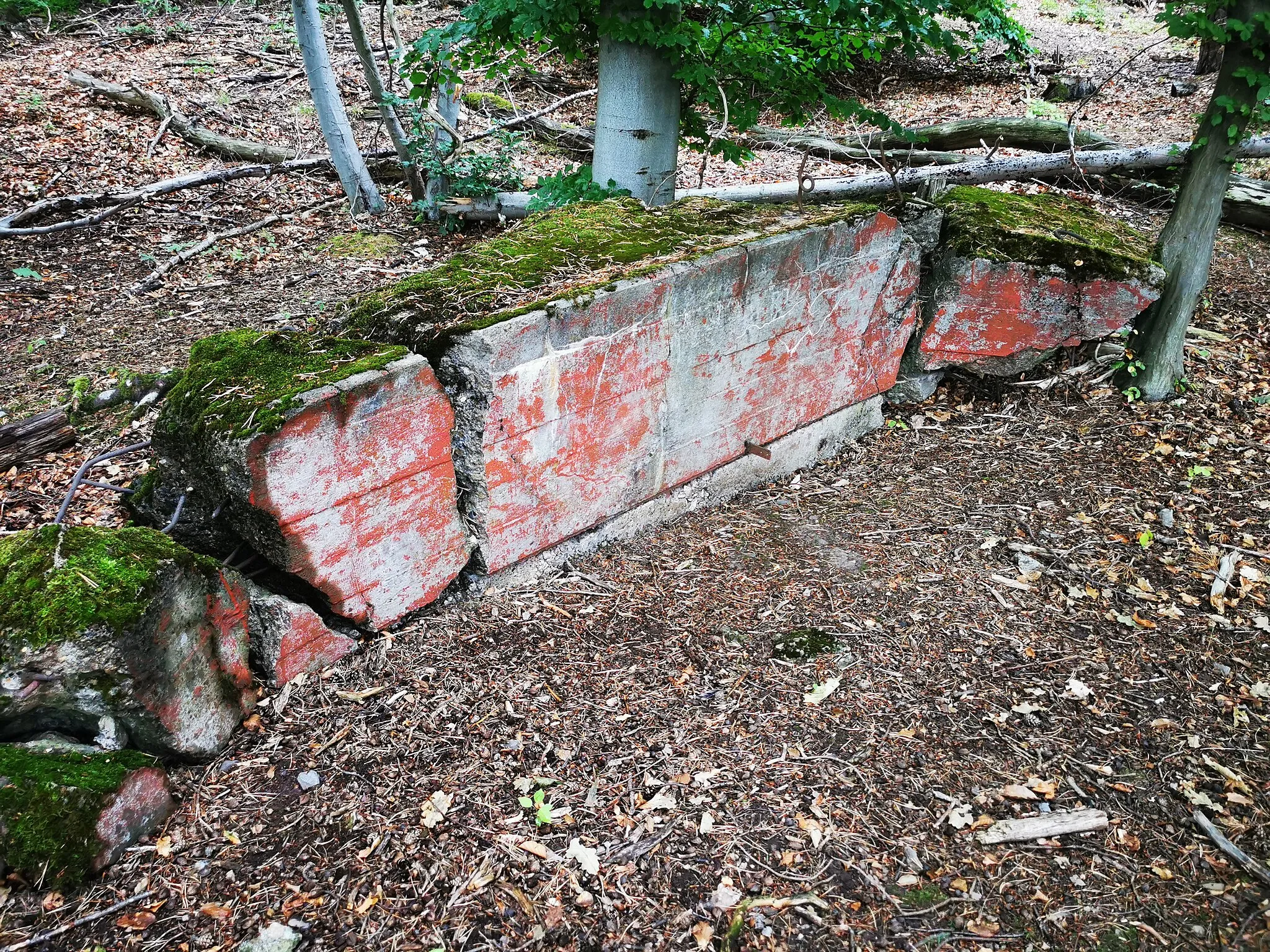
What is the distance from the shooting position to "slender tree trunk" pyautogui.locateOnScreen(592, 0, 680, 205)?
4738 millimetres

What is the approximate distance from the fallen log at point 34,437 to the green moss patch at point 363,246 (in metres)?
3.00

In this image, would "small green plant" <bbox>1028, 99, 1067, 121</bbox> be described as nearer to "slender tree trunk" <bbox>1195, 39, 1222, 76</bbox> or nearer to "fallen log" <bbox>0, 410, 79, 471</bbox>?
"slender tree trunk" <bbox>1195, 39, 1222, 76</bbox>

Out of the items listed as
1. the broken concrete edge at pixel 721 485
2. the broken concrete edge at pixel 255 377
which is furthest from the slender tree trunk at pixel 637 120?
the broken concrete edge at pixel 255 377

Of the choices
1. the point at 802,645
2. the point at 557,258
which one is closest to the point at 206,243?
the point at 557,258

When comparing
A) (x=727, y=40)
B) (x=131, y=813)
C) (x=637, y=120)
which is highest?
(x=727, y=40)

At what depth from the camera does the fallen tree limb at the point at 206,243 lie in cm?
659

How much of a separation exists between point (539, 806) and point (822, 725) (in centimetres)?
107

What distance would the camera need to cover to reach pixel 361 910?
2.29 metres

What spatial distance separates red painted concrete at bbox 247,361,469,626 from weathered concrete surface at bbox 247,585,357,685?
0.36 feet

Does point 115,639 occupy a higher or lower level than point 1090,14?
lower

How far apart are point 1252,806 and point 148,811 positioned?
3.51 meters

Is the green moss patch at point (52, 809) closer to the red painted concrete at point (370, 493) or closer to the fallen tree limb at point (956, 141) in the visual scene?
the red painted concrete at point (370, 493)

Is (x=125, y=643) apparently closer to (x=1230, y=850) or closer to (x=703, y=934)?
(x=703, y=934)

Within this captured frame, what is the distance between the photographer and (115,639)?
7.57 feet
